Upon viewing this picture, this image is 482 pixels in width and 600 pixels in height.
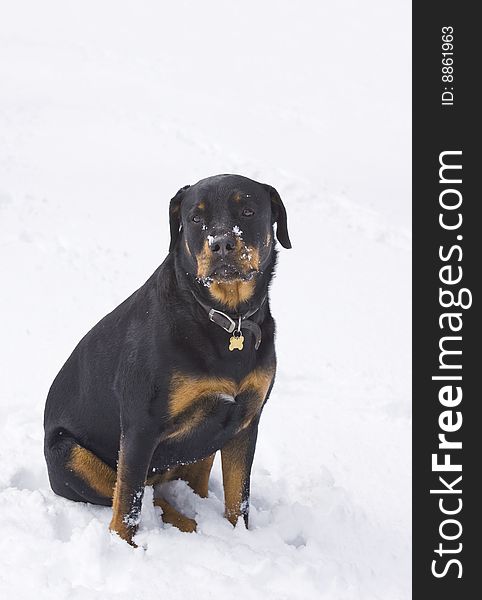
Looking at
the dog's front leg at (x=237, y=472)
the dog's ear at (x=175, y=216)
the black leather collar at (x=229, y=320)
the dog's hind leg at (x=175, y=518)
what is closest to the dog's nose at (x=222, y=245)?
the black leather collar at (x=229, y=320)

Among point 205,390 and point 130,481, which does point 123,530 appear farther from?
point 205,390

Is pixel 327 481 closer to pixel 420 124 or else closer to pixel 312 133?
pixel 420 124

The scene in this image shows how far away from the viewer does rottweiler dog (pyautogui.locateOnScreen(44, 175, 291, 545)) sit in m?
3.43

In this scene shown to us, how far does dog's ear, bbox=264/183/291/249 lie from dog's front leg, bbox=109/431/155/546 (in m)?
1.14

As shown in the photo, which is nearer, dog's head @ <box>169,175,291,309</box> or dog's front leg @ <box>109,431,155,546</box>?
dog's head @ <box>169,175,291,309</box>

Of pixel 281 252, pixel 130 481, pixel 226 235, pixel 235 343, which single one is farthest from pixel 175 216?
pixel 281 252

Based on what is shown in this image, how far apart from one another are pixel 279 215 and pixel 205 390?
0.94m

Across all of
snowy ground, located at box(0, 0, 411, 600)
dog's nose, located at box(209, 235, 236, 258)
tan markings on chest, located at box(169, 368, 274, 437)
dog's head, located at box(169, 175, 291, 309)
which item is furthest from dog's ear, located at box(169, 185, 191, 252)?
snowy ground, located at box(0, 0, 411, 600)

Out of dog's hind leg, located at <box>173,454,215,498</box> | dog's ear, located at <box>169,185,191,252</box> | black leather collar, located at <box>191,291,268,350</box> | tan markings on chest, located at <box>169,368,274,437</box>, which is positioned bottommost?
dog's hind leg, located at <box>173,454,215,498</box>

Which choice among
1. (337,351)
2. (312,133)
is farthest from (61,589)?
(312,133)

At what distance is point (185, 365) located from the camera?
11.2 feet

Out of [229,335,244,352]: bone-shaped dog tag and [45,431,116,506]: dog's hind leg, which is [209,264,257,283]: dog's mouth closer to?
[229,335,244,352]: bone-shaped dog tag

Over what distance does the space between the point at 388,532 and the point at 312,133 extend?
969 cm

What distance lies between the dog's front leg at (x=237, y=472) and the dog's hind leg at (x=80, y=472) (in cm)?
56
